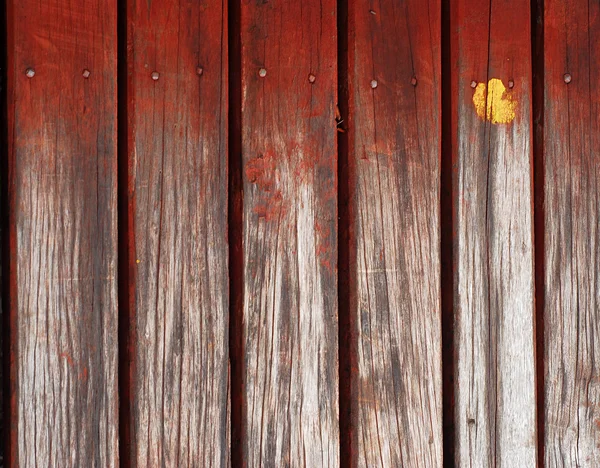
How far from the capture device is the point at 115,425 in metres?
1.85

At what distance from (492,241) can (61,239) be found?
1.25m

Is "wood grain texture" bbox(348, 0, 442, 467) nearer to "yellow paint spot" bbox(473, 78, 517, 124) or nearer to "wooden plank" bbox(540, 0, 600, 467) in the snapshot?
"yellow paint spot" bbox(473, 78, 517, 124)

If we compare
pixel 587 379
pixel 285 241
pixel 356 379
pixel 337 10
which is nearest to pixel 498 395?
pixel 587 379

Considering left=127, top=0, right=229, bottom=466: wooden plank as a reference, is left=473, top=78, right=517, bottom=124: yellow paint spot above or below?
above

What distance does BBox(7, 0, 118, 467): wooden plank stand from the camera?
5.99 feet

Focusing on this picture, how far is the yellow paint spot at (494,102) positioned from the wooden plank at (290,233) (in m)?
0.45

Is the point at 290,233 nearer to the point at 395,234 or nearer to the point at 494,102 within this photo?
the point at 395,234

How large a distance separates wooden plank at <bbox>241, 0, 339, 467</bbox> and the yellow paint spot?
45 cm

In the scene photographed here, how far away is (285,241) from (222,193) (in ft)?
0.74

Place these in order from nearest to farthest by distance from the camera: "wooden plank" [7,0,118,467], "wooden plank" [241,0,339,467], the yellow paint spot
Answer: "wooden plank" [7,0,118,467], "wooden plank" [241,0,339,467], the yellow paint spot

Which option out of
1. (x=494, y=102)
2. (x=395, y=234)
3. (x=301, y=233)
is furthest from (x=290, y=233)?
(x=494, y=102)

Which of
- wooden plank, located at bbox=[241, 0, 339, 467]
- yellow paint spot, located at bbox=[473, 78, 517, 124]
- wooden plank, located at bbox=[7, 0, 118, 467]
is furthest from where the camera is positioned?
yellow paint spot, located at bbox=[473, 78, 517, 124]

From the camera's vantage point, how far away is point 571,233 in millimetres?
2104

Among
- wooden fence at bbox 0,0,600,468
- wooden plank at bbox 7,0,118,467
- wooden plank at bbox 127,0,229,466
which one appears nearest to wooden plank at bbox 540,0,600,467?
wooden fence at bbox 0,0,600,468
